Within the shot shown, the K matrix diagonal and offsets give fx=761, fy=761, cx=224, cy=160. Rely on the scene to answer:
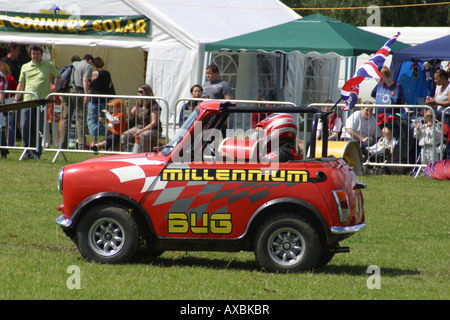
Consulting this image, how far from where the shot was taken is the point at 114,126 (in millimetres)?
15367

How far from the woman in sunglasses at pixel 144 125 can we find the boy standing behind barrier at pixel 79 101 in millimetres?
960

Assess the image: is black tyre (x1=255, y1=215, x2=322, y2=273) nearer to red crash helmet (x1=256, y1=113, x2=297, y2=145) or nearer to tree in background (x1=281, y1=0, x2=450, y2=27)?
red crash helmet (x1=256, y1=113, x2=297, y2=145)

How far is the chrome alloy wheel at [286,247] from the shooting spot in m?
6.92

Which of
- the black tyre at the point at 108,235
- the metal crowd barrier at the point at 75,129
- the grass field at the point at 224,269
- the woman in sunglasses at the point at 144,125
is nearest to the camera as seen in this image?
the grass field at the point at 224,269

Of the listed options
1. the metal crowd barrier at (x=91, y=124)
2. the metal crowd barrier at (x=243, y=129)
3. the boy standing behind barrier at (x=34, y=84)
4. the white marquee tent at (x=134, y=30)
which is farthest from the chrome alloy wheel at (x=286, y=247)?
the white marquee tent at (x=134, y=30)

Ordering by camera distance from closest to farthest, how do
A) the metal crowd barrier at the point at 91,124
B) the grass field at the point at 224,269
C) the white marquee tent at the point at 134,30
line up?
the grass field at the point at 224,269, the metal crowd barrier at the point at 91,124, the white marquee tent at the point at 134,30

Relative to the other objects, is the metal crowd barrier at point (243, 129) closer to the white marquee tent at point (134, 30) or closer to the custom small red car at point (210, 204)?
the white marquee tent at point (134, 30)

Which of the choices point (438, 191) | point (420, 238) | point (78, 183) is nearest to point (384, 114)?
point (438, 191)

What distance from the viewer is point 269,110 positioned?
7.14 metres

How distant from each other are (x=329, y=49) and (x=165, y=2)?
15.9 feet

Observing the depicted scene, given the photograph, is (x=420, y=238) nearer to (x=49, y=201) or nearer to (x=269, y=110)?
(x=269, y=110)

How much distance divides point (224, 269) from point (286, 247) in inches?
26.9

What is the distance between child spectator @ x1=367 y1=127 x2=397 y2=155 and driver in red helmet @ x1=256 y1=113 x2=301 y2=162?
7463 millimetres

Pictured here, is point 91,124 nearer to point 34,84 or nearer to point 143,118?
point 143,118
